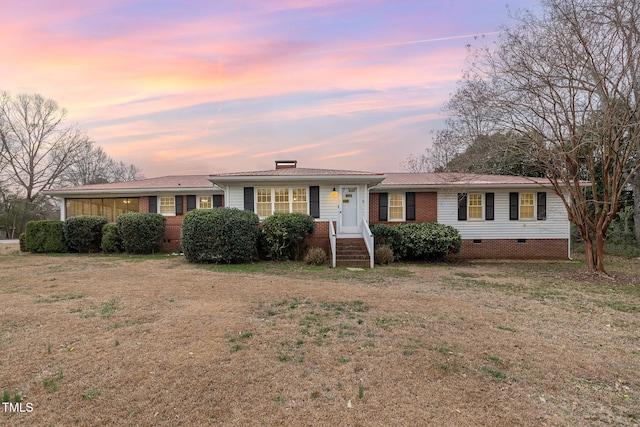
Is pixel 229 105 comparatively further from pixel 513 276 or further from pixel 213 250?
pixel 513 276

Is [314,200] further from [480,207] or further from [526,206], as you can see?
[526,206]

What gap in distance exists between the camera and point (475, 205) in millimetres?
14102

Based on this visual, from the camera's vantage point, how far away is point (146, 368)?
3256mm

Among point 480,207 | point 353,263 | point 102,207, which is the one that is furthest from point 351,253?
point 102,207

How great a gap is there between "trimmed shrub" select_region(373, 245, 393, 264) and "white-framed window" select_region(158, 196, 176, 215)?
380 inches

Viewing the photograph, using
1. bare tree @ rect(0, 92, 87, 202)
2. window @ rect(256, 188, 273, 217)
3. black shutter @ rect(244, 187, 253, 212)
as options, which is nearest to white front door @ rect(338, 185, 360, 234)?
window @ rect(256, 188, 273, 217)

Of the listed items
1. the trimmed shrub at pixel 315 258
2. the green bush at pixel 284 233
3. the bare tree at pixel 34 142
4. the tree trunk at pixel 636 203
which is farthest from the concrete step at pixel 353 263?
the bare tree at pixel 34 142

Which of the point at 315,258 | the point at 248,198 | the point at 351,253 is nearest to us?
the point at 315,258

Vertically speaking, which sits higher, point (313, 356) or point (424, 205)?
point (424, 205)

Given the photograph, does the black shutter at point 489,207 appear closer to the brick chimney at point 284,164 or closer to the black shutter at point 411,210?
the black shutter at point 411,210

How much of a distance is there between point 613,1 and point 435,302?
29.8 feet

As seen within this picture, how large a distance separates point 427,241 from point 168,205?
11.7 m

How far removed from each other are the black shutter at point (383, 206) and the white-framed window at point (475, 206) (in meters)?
3.69

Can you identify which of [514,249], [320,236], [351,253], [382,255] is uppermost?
[320,236]
